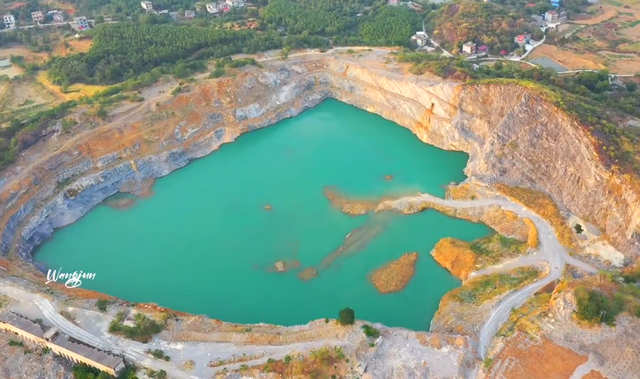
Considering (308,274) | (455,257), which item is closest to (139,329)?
(308,274)

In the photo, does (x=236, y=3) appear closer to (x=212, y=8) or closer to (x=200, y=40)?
(x=212, y=8)

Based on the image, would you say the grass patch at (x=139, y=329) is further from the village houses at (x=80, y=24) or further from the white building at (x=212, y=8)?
the white building at (x=212, y=8)

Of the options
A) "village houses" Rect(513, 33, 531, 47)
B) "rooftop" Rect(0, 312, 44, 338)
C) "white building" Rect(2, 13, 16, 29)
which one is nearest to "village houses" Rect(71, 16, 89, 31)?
"white building" Rect(2, 13, 16, 29)

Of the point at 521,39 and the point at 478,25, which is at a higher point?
the point at 478,25

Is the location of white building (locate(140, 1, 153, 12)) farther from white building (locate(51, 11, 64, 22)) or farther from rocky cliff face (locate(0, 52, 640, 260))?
rocky cliff face (locate(0, 52, 640, 260))

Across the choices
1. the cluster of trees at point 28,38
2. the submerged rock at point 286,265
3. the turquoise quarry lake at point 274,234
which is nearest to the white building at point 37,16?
the cluster of trees at point 28,38

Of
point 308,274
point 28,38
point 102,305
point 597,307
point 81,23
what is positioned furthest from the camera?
point 81,23

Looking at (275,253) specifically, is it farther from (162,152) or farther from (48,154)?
(48,154)
